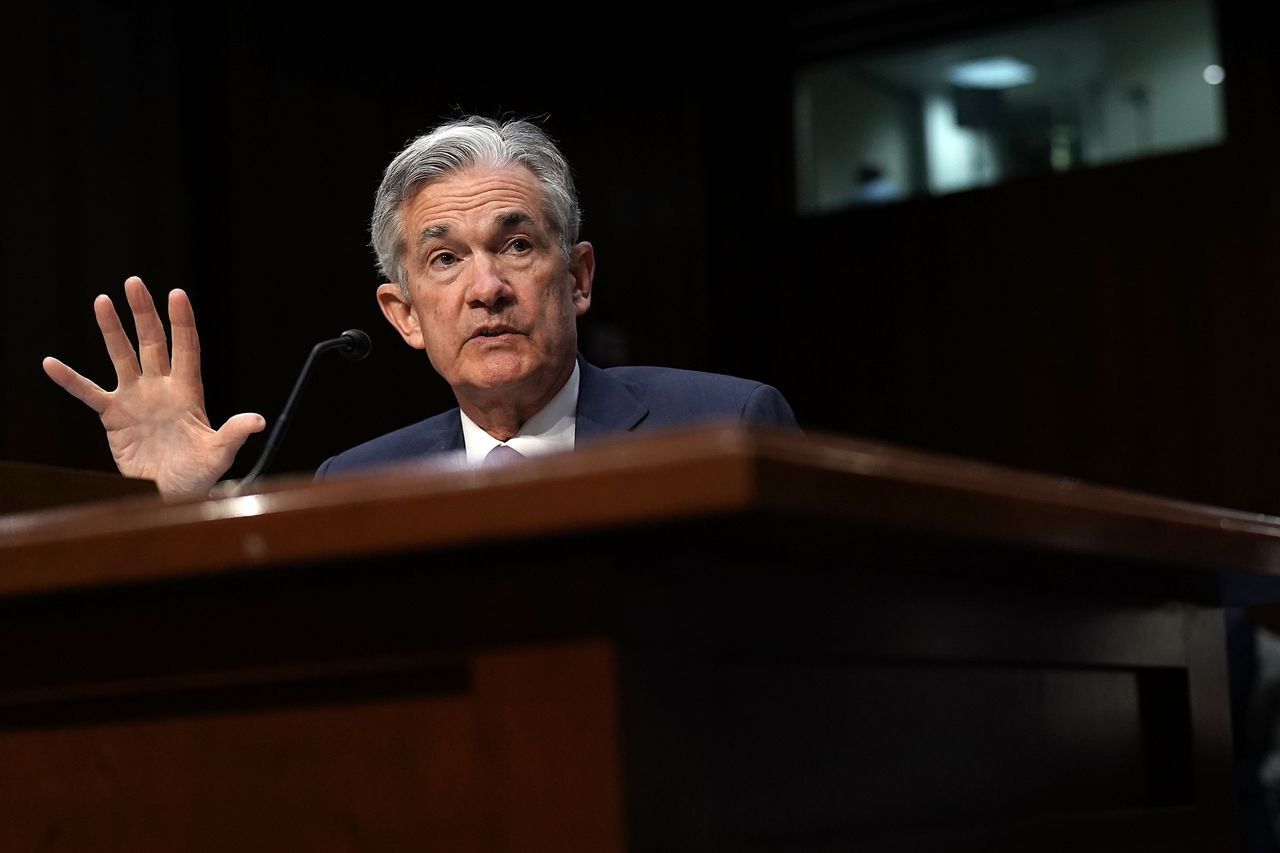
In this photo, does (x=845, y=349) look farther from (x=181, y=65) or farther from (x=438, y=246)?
(x=438, y=246)

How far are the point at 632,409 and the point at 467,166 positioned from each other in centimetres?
46

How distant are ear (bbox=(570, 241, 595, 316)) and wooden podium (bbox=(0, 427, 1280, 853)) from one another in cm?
145

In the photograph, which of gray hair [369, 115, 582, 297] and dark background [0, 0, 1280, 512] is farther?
dark background [0, 0, 1280, 512]

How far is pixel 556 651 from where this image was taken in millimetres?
755

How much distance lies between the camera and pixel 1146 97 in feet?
18.1

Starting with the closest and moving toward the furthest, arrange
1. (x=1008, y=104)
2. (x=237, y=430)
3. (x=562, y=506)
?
1. (x=562, y=506)
2. (x=237, y=430)
3. (x=1008, y=104)

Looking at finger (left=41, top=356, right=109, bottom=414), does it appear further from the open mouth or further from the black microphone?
the open mouth

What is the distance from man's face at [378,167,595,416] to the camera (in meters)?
2.25

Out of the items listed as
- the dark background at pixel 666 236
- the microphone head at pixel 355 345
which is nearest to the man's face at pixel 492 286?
the microphone head at pixel 355 345

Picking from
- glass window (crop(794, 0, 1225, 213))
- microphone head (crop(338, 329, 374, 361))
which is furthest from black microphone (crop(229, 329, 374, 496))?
glass window (crop(794, 0, 1225, 213))

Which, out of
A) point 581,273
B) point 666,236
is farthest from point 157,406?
point 666,236

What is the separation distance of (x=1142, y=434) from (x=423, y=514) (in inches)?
201

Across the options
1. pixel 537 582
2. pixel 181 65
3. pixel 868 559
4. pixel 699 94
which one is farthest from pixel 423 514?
pixel 699 94

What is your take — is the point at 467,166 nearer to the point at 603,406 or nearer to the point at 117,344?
the point at 603,406
